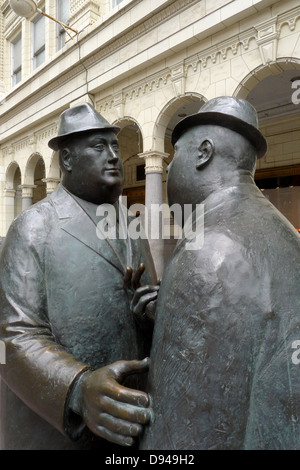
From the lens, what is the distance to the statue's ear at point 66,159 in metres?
1.56

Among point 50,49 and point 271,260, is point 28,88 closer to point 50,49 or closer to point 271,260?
point 50,49

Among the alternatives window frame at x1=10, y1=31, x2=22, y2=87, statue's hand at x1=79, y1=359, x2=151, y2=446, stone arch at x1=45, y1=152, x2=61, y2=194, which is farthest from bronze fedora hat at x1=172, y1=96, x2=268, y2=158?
window frame at x1=10, y1=31, x2=22, y2=87

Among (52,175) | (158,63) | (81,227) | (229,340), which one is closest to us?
(229,340)

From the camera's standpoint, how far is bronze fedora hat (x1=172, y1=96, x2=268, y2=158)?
47.7 inches

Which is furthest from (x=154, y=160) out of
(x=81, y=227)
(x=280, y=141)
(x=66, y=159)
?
(x=81, y=227)

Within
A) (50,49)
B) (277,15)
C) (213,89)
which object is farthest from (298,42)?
(50,49)

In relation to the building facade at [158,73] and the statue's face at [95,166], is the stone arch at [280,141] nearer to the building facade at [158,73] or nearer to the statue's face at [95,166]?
the building facade at [158,73]

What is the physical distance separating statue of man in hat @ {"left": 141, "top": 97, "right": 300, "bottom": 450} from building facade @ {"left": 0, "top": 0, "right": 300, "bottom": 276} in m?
6.35

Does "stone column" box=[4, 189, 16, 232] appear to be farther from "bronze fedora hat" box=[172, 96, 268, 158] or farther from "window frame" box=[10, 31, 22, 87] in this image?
"bronze fedora hat" box=[172, 96, 268, 158]

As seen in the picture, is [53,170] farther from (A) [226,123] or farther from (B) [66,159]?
(A) [226,123]

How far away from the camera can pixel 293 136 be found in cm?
1148

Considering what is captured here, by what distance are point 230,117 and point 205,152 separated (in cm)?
13

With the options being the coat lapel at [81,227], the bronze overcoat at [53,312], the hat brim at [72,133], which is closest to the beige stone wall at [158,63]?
the hat brim at [72,133]

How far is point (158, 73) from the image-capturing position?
882cm
